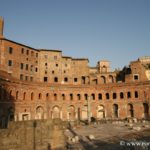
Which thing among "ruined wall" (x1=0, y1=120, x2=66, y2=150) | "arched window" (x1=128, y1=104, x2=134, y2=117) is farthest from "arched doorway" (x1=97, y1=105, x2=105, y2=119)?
"ruined wall" (x1=0, y1=120, x2=66, y2=150)

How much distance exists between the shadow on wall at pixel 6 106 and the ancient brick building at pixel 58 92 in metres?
0.41

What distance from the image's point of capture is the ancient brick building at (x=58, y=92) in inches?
1553

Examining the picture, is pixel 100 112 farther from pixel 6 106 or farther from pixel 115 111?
pixel 6 106

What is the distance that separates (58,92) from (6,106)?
1296 cm

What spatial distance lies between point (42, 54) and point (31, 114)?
56.6 feet

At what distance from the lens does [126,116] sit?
41562 millimetres

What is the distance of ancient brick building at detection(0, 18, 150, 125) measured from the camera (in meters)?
39.4

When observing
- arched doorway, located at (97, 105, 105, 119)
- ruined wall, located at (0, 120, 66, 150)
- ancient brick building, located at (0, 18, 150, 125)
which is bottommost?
ruined wall, located at (0, 120, 66, 150)

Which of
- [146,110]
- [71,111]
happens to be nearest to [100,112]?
[71,111]

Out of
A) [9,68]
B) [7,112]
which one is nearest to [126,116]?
[7,112]

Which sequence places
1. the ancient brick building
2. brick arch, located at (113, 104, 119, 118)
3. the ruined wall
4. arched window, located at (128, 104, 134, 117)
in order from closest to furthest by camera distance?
the ruined wall
the ancient brick building
arched window, located at (128, 104, 134, 117)
brick arch, located at (113, 104, 119, 118)

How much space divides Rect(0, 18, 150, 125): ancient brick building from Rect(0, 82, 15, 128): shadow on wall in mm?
413

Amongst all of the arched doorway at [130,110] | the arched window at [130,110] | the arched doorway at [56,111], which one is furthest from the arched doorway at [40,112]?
the arched window at [130,110]

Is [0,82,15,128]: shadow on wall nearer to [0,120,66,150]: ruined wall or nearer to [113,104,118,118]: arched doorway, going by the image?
[0,120,66,150]: ruined wall
